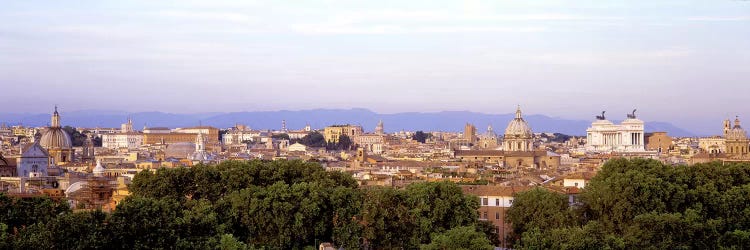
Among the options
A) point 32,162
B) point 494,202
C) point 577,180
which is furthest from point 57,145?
point 494,202

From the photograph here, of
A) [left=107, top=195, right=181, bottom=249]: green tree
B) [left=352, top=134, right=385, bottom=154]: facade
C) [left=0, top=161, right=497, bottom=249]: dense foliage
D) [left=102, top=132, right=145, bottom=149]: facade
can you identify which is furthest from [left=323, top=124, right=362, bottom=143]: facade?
[left=107, top=195, right=181, bottom=249]: green tree

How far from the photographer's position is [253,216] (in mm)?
35094

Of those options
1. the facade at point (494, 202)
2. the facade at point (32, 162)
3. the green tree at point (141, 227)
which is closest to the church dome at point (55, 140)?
the facade at point (32, 162)

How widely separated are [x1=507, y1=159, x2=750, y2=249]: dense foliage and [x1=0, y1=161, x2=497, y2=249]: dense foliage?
172cm

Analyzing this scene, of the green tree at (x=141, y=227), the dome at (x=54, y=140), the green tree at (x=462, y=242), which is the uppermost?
the dome at (x=54, y=140)

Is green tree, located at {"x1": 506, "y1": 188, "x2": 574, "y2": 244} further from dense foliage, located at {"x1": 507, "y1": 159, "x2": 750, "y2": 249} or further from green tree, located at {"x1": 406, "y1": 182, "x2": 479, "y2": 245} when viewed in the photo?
green tree, located at {"x1": 406, "y1": 182, "x2": 479, "y2": 245}

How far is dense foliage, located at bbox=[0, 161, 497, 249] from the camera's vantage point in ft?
91.6

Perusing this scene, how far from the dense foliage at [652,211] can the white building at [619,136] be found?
4391 inches

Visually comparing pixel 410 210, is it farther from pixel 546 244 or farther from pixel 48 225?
pixel 48 225

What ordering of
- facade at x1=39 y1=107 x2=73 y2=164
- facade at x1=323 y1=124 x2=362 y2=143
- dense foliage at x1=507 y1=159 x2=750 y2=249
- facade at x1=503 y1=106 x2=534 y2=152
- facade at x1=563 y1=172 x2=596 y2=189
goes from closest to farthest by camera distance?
1. dense foliage at x1=507 y1=159 x2=750 y2=249
2. facade at x1=563 y1=172 x2=596 y2=189
3. facade at x1=39 y1=107 x2=73 y2=164
4. facade at x1=503 y1=106 x2=534 y2=152
5. facade at x1=323 y1=124 x2=362 y2=143

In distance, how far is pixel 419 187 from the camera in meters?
37.4

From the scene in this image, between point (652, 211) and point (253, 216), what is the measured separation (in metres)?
11.2

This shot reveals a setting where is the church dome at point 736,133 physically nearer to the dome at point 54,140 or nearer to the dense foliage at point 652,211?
the dome at point 54,140

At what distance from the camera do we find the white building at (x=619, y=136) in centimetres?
15338
